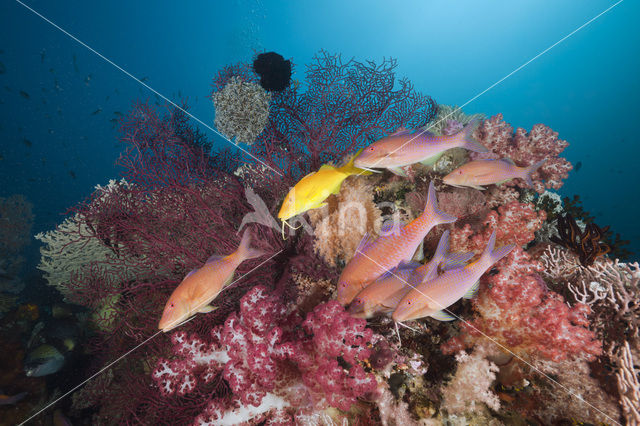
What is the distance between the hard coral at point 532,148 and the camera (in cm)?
452

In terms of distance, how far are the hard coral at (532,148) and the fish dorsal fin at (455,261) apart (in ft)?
10.1

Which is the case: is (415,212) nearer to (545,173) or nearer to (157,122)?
(545,173)

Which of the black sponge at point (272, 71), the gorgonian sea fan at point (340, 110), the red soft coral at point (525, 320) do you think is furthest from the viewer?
the black sponge at point (272, 71)

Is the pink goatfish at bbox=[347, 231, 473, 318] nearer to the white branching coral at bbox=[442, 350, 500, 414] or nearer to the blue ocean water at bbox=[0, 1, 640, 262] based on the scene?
the white branching coral at bbox=[442, 350, 500, 414]

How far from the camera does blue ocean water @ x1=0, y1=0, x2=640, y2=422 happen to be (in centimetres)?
4684

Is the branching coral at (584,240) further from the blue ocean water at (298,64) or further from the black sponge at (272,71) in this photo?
the blue ocean water at (298,64)

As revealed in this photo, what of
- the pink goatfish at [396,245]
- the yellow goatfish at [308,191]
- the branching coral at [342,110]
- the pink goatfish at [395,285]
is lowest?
the pink goatfish at [395,285]

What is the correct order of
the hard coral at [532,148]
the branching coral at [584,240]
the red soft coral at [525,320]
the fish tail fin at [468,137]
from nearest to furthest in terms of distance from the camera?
the red soft coral at [525,320], the fish tail fin at [468,137], the branching coral at [584,240], the hard coral at [532,148]

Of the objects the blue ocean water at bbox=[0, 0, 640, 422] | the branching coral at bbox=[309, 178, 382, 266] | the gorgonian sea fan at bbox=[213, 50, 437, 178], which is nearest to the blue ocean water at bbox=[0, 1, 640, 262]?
the blue ocean water at bbox=[0, 0, 640, 422]

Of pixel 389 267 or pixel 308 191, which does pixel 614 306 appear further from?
pixel 308 191

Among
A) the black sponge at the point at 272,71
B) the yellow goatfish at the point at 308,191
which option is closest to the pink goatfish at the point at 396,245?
the yellow goatfish at the point at 308,191

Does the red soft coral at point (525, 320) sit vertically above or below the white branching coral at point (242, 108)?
below

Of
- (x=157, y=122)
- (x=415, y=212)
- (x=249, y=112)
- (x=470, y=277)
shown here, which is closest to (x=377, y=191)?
(x=415, y=212)

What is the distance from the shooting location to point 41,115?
50.6 meters
